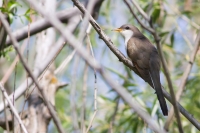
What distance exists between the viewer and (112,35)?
A: 23.6 feet

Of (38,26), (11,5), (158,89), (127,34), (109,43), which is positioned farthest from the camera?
(127,34)

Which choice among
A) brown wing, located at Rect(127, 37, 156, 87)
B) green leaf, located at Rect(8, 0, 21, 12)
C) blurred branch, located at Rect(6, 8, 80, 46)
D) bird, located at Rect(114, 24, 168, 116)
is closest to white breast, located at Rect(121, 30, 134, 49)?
bird, located at Rect(114, 24, 168, 116)

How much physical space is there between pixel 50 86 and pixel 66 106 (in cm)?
276

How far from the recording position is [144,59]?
4398 mm

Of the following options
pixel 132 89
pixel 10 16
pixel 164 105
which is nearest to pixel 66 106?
pixel 132 89

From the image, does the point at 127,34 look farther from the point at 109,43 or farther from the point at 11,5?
the point at 109,43

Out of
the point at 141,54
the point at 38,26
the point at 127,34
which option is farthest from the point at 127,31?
the point at 38,26

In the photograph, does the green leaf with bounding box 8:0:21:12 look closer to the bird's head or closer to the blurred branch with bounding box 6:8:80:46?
the blurred branch with bounding box 6:8:80:46

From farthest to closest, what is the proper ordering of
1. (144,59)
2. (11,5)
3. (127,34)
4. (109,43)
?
(127,34) < (144,59) < (11,5) < (109,43)

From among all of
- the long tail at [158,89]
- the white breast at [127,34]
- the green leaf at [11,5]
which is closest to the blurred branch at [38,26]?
the green leaf at [11,5]

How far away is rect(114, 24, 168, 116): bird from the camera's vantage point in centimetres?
392

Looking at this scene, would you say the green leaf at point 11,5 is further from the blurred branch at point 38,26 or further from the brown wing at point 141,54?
the brown wing at point 141,54

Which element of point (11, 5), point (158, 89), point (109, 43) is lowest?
point (158, 89)

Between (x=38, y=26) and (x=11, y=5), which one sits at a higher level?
(x=11, y=5)
